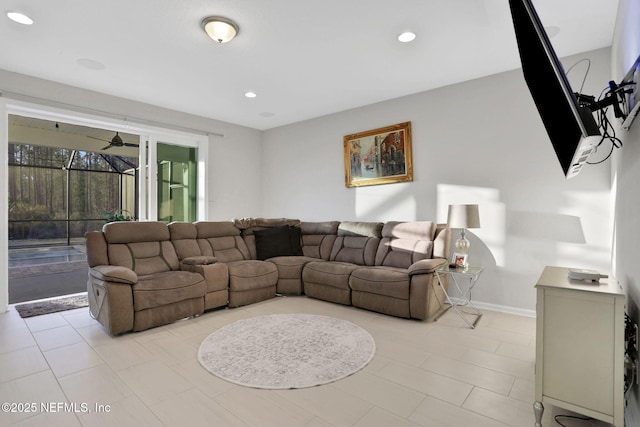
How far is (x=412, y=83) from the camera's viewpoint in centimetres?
380

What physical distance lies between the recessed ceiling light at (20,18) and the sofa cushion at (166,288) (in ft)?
7.50

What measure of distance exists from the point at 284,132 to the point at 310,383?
448cm

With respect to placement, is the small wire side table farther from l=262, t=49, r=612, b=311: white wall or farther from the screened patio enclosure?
the screened patio enclosure

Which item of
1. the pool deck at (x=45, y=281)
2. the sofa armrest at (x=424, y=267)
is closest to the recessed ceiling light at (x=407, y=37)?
the sofa armrest at (x=424, y=267)

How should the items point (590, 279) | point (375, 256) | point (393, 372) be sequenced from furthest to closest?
point (375, 256) < point (393, 372) < point (590, 279)

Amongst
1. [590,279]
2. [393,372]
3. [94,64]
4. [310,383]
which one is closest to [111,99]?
[94,64]

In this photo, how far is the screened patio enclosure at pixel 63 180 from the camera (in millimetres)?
6012

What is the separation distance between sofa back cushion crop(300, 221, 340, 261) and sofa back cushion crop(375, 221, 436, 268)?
80 centimetres

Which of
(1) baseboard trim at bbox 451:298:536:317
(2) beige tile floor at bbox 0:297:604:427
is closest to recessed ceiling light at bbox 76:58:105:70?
(2) beige tile floor at bbox 0:297:604:427

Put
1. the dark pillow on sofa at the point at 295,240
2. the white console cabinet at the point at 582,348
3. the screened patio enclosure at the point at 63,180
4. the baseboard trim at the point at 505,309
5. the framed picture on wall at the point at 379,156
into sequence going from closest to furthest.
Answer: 1. the white console cabinet at the point at 582,348
2. the baseboard trim at the point at 505,309
3. the framed picture on wall at the point at 379,156
4. the dark pillow on sofa at the point at 295,240
5. the screened patio enclosure at the point at 63,180

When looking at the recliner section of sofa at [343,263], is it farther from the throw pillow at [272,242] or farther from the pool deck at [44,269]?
the pool deck at [44,269]

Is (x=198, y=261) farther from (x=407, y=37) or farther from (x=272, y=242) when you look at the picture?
(x=407, y=37)

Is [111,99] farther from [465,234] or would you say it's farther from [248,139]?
[465,234]

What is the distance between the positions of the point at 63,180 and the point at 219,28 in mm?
6640
